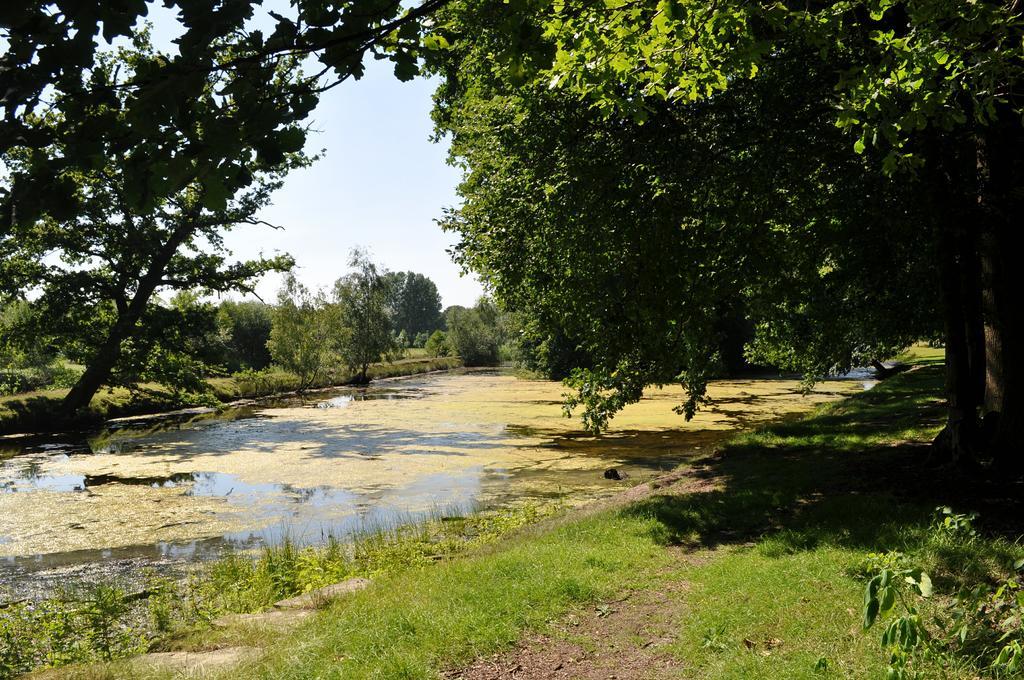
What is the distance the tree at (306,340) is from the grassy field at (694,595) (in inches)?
1469

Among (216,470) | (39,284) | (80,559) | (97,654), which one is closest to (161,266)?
(39,284)

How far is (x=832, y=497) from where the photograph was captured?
893 centimetres

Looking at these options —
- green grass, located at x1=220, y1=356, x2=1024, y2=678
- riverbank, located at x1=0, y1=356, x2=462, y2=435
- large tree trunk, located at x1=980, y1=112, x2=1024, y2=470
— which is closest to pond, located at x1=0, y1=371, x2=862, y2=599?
riverbank, located at x1=0, y1=356, x2=462, y2=435

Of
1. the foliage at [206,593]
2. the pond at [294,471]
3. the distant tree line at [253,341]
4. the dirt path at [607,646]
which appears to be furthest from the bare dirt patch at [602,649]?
the distant tree line at [253,341]

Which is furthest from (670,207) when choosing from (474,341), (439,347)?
(439,347)

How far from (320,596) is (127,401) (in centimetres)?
2796

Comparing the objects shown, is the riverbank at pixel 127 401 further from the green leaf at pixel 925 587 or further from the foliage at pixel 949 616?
the green leaf at pixel 925 587

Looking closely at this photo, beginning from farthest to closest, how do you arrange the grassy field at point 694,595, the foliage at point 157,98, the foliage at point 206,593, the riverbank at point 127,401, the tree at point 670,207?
the riverbank at point 127,401, the tree at point 670,207, the foliage at point 206,593, the grassy field at point 694,595, the foliage at point 157,98

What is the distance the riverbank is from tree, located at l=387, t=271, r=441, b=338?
346 ft

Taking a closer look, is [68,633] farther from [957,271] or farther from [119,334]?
[119,334]

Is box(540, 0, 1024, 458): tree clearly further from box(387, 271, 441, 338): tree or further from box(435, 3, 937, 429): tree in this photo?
box(387, 271, 441, 338): tree

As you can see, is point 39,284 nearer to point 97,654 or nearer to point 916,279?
point 97,654

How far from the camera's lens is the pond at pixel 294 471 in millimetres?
12070

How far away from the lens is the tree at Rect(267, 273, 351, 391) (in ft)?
144
